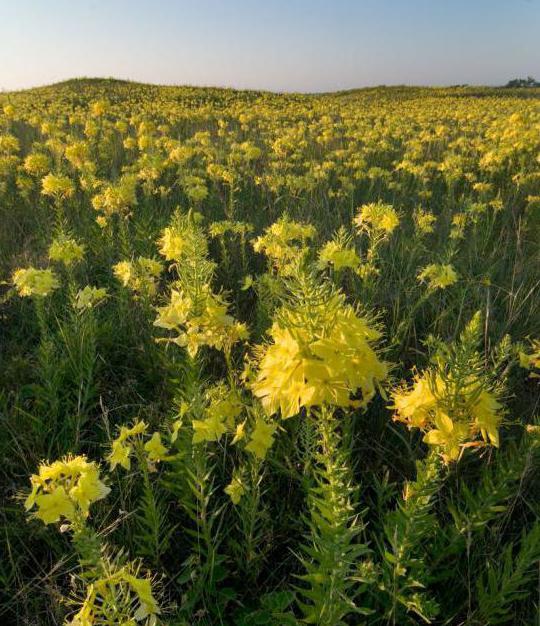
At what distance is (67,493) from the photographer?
1.32 metres

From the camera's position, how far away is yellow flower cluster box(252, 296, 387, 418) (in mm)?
1192

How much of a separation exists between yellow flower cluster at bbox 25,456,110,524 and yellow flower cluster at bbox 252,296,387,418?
52 cm

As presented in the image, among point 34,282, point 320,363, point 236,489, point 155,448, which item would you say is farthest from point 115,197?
point 320,363

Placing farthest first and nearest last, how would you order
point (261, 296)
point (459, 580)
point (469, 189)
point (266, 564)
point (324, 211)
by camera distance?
point (469, 189) → point (324, 211) → point (261, 296) → point (266, 564) → point (459, 580)

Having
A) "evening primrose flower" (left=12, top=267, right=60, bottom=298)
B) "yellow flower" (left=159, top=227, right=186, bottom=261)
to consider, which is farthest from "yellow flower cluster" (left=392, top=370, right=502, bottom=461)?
"evening primrose flower" (left=12, top=267, right=60, bottom=298)

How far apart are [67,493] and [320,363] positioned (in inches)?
30.7

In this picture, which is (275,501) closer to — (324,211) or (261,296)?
(261,296)

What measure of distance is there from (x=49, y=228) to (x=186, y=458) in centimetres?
396

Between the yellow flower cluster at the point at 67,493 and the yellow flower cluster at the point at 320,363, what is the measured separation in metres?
0.52

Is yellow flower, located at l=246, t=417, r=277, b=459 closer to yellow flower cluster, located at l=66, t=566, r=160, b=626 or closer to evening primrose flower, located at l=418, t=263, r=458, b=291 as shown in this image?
yellow flower cluster, located at l=66, t=566, r=160, b=626

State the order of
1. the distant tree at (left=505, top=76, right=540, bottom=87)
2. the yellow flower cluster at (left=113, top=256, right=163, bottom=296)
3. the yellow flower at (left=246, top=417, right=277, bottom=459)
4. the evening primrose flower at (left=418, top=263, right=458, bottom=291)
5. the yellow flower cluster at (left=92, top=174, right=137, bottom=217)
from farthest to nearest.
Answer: the distant tree at (left=505, top=76, right=540, bottom=87) → the yellow flower cluster at (left=92, top=174, right=137, bottom=217) → the evening primrose flower at (left=418, top=263, right=458, bottom=291) → the yellow flower cluster at (left=113, top=256, right=163, bottom=296) → the yellow flower at (left=246, top=417, right=277, bottom=459)

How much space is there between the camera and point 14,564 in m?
1.91

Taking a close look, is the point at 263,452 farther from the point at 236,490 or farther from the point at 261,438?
the point at 236,490

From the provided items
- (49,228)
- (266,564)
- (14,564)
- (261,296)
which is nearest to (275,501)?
(266,564)
